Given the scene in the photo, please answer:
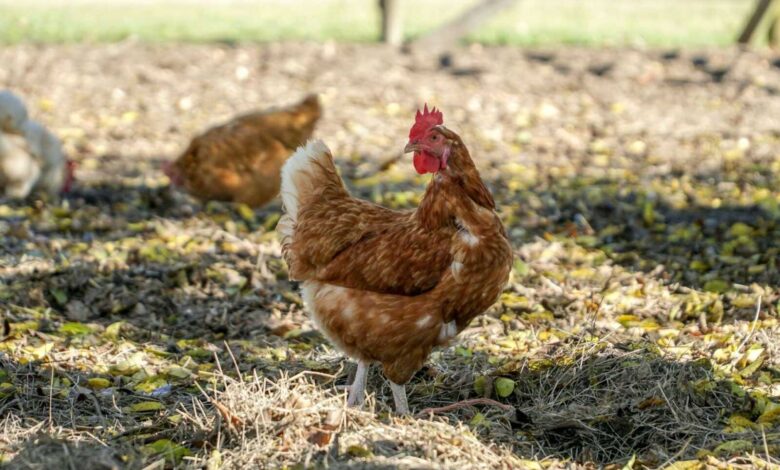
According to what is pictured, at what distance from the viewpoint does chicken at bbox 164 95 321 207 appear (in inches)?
266

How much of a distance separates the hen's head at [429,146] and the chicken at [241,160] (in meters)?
3.12

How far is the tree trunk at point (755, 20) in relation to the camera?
35.7 ft

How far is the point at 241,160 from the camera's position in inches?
267

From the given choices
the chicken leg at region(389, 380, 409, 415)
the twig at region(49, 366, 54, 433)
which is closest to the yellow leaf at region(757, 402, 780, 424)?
the chicken leg at region(389, 380, 409, 415)

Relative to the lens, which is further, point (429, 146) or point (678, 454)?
point (429, 146)

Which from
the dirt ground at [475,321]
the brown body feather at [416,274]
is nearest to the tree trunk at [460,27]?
the dirt ground at [475,321]

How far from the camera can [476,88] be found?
10.0 metres

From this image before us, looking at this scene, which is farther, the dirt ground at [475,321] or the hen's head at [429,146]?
the hen's head at [429,146]

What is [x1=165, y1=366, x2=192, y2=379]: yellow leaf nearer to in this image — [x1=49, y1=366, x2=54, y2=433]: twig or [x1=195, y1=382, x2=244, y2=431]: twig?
[x1=49, y1=366, x2=54, y2=433]: twig

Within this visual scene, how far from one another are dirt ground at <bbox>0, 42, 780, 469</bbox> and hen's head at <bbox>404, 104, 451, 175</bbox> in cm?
98

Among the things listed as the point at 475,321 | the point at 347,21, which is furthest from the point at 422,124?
the point at 347,21

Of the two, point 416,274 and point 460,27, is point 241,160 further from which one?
point 460,27

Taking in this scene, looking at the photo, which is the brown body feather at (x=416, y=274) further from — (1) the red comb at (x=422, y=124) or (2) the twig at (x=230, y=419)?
(2) the twig at (x=230, y=419)

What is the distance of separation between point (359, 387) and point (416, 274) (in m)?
0.60
